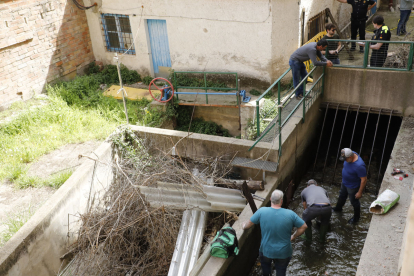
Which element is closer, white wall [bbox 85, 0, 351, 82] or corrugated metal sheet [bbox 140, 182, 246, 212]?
corrugated metal sheet [bbox 140, 182, 246, 212]

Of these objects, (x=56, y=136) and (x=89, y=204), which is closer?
(x=89, y=204)

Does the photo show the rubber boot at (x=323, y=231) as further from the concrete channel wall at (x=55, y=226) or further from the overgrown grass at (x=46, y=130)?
the overgrown grass at (x=46, y=130)

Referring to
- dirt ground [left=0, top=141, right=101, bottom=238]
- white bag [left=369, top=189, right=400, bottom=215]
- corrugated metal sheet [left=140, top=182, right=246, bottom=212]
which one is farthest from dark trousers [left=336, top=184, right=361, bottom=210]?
dirt ground [left=0, top=141, right=101, bottom=238]

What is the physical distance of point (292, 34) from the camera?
10945 mm

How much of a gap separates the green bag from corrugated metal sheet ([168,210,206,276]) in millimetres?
852

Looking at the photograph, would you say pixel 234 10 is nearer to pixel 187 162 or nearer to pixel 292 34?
pixel 292 34

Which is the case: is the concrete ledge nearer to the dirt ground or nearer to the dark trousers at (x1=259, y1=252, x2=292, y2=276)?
the dark trousers at (x1=259, y1=252, x2=292, y2=276)

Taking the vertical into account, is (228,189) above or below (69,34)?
below

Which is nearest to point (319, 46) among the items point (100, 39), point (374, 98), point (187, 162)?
point (374, 98)

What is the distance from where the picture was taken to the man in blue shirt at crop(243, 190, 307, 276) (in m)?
5.11

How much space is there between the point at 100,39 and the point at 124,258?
359 inches

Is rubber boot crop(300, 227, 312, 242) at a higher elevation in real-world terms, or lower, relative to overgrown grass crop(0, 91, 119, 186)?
lower

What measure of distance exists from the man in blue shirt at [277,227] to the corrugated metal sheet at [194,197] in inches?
56.4

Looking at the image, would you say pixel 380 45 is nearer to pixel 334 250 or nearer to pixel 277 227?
pixel 334 250
